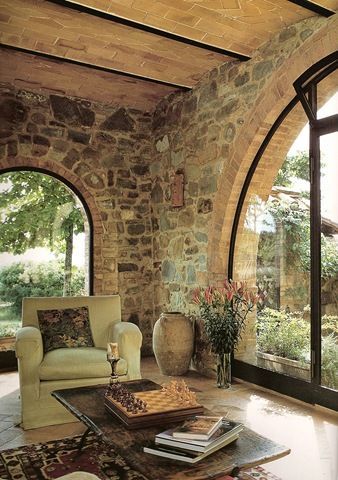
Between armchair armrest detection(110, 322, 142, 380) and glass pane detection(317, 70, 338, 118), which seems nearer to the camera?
armchair armrest detection(110, 322, 142, 380)

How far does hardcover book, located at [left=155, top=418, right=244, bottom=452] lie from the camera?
186 centimetres

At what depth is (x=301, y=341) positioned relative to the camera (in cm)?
397

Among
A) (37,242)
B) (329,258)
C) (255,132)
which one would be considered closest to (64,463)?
(329,258)

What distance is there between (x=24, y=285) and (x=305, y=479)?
610 centimetres

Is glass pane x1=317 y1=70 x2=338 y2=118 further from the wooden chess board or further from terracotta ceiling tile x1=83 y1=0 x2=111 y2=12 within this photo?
the wooden chess board

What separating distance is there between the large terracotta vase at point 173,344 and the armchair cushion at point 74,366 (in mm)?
1239


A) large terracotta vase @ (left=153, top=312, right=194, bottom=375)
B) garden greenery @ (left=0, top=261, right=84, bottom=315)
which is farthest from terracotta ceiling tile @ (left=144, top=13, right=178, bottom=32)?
garden greenery @ (left=0, top=261, right=84, bottom=315)

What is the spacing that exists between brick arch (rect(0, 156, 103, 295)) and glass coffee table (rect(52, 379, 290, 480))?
3375 mm

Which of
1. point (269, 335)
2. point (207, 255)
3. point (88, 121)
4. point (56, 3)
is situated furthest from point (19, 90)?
point (269, 335)

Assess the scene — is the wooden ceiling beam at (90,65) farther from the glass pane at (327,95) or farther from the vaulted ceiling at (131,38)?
the glass pane at (327,95)

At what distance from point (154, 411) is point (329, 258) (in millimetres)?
2122

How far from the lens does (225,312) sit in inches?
170

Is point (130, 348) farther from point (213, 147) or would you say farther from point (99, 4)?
point (99, 4)

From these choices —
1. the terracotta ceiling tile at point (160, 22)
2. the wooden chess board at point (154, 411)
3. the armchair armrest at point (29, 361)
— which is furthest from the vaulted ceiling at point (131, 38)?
the wooden chess board at point (154, 411)
